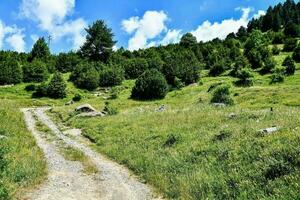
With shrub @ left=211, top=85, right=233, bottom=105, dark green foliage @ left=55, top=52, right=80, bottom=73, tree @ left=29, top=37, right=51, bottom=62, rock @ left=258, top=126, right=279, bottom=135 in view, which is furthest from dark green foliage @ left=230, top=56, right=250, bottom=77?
rock @ left=258, top=126, right=279, bottom=135

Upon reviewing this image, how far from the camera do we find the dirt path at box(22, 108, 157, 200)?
17.2 meters

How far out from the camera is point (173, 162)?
20406 millimetres

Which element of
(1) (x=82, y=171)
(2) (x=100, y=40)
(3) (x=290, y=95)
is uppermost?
(2) (x=100, y=40)

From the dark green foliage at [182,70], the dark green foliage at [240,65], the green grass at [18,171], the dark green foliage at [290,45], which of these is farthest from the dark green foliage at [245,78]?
the green grass at [18,171]

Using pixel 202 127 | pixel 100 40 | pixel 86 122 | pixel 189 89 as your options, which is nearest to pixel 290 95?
pixel 189 89

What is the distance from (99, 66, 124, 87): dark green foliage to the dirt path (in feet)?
226

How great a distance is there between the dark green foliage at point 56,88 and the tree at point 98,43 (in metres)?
39.4

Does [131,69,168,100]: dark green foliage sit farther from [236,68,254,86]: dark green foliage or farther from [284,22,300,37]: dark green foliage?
[284,22,300,37]: dark green foliage

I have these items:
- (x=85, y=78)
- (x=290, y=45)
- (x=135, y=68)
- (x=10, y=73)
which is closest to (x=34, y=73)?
(x=10, y=73)

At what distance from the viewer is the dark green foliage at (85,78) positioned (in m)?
94.0

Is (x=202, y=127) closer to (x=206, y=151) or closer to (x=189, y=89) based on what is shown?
(x=206, y=151)

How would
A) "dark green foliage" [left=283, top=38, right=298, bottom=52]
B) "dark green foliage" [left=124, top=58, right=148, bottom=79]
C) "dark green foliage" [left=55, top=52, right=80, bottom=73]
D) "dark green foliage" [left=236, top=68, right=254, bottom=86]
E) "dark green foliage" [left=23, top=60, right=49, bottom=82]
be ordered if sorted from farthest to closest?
"dark green foliage" [left=283, top=38, right=298, bottom=52], "dark green foliage" [left=55, top=52, right=80, bottom=73], "dark green foliage" [left=124, top=58, right=148, bottom=79], "dark green foliage" [left=23, top=60, right=49, bottom=82], "dark green foliage" [left=236, top=68, right=254, bottom=86]

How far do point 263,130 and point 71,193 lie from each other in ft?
29.9

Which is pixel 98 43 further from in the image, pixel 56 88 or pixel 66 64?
pixel 56 88
